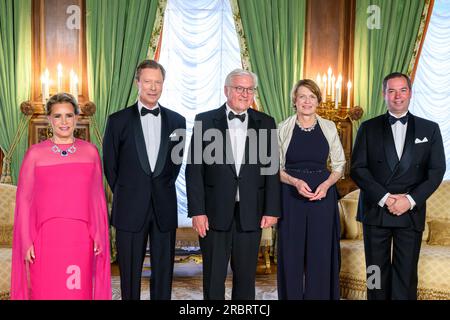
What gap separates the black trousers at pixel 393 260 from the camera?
10.5 feet

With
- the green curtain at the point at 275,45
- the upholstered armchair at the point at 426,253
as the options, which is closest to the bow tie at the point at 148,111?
the upholstered armchair at the point at 426,253

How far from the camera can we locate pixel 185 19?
5816 mm

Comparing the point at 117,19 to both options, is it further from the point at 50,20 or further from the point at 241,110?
the point at 241,110

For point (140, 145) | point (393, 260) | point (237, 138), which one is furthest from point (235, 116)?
point (393, 260)

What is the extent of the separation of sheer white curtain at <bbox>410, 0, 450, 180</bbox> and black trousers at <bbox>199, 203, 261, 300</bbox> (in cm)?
382

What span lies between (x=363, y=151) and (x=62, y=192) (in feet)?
5.89

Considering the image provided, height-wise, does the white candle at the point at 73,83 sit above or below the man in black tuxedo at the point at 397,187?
above

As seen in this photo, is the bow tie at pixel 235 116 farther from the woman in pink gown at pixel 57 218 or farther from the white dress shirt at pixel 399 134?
the white dress shirt at pixel 399 134

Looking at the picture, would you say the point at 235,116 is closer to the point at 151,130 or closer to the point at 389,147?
the point at 151,130

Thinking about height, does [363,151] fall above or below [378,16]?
below

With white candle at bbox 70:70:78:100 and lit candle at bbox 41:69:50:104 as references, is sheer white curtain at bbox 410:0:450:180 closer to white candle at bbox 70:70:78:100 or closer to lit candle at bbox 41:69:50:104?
white candle at bbox 70:70:78:100

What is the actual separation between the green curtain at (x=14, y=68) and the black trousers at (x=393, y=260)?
3.86m

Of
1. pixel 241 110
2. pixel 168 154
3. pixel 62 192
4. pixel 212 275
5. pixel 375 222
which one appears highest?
pixel 241 110
